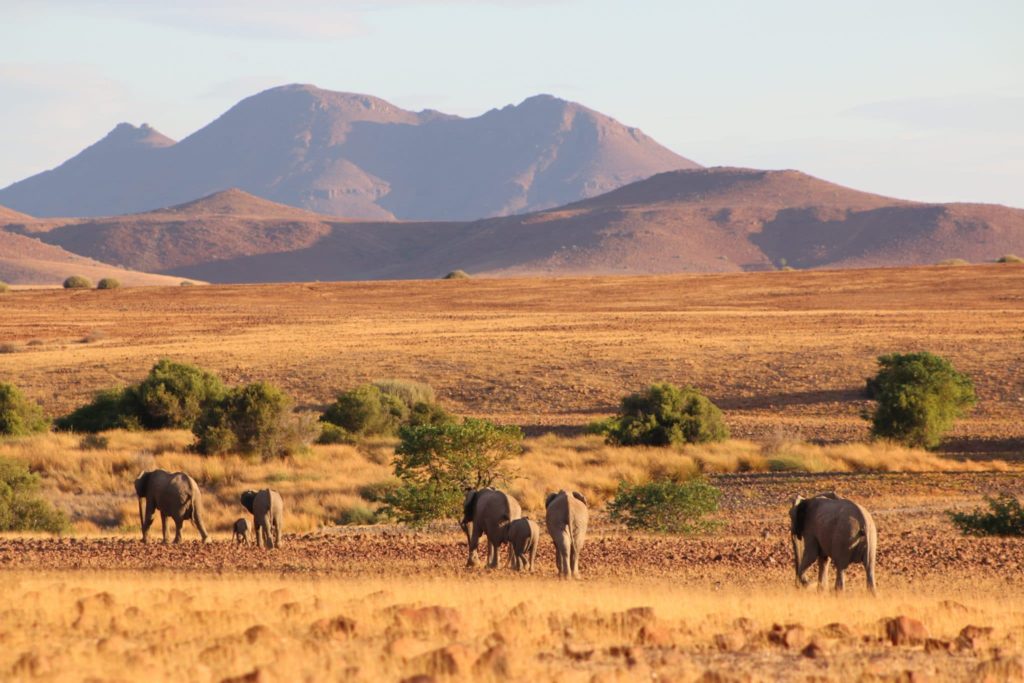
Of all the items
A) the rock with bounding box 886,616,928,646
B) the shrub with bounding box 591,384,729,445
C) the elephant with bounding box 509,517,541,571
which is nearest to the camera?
the rock with bounding box 886,616,928,646

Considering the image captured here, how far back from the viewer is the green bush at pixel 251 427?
99.3 ft

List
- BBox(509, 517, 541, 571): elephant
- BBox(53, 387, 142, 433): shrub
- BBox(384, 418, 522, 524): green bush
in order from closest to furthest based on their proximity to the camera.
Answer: BBox(509, 517, 541, 571): elephant, BBox(384, 418, 522, 524): green bush, BBox(53, 387, 142, 433): shrub

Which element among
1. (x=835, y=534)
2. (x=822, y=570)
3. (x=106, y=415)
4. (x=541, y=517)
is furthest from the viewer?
(x=106, y=415)

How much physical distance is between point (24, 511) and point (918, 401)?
20.9m

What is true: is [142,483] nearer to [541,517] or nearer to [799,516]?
[541,517]

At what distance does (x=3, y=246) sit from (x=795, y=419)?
179881 millimetres

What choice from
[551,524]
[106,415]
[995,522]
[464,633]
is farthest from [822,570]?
[106,415]

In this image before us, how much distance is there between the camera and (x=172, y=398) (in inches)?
1415

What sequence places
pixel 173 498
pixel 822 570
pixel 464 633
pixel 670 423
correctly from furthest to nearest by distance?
pixel 670 423, pixel 173 498, pixel 822 570, pixel 464 633

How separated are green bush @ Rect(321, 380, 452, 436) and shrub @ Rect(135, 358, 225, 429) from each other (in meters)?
3.24

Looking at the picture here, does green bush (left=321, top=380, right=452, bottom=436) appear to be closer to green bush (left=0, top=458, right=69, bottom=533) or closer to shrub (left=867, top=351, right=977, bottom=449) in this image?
shrub (left=867, top=351, right=977, bottom=449)

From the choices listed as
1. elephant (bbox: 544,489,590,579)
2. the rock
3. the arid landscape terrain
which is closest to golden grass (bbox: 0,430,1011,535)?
the arid landscape terrain

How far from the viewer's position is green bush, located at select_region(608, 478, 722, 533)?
2052cm

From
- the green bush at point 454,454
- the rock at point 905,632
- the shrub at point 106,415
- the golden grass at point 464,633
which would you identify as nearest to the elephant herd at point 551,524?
Answer: the golden grass at point 464,633
